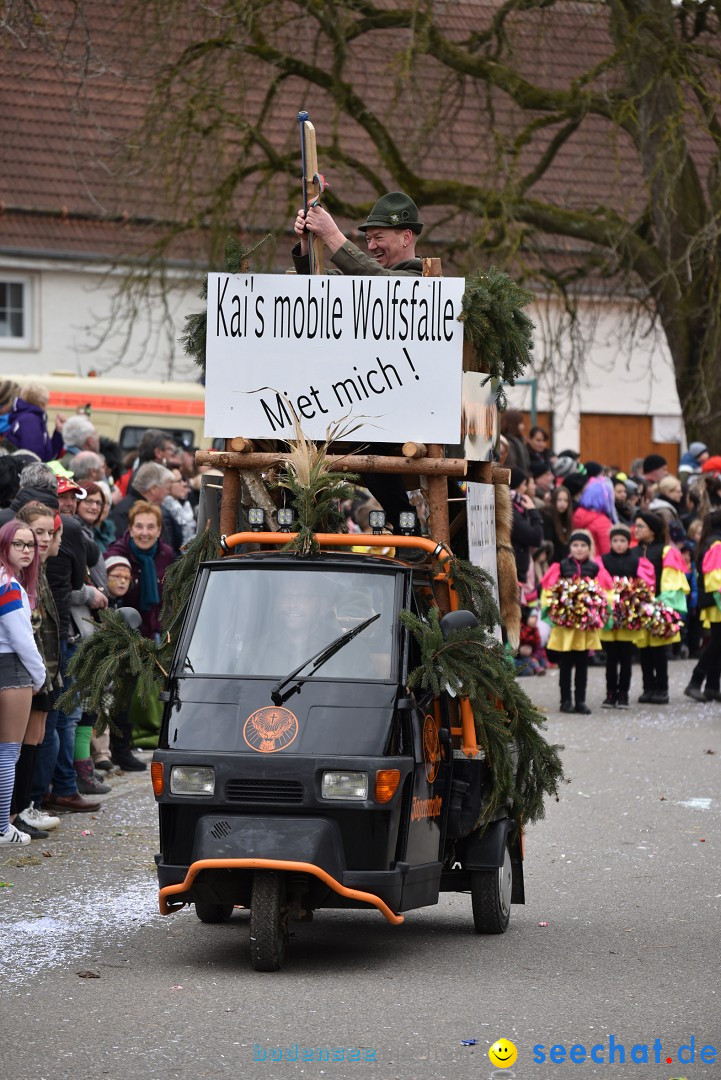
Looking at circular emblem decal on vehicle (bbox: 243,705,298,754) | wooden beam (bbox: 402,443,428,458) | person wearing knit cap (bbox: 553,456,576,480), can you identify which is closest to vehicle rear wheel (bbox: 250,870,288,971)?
circular emblem decal on vehicle (bbox: 243,705,298,754)

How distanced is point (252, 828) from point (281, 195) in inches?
818

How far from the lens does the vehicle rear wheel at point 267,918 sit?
7434mm

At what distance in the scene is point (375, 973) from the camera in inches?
300

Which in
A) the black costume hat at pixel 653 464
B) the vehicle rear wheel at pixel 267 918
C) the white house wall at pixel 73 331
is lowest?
the vehicle rear wheel at pixel 267 918

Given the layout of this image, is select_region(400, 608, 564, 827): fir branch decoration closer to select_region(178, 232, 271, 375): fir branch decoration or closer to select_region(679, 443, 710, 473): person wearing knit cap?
select_region(178, 232, 271, 375): fir branch decoration

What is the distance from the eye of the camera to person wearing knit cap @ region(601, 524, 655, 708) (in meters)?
17.8

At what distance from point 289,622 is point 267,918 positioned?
128 cm

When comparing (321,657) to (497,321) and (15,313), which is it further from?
(15,313)

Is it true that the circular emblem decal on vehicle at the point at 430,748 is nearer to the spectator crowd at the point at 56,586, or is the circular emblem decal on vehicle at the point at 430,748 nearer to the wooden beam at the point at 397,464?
the wooden beam at the point at 397,464

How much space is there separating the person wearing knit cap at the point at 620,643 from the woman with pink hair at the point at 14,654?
850 cm

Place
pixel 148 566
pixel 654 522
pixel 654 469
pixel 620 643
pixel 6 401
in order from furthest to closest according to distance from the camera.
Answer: pixel 654 469 < pixel 654 522 < pixel 620 643 < pixel 6 401 < pixel 148 566

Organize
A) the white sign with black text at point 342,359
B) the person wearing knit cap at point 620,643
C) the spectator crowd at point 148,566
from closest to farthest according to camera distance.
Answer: the white sign with black text at point 342,359
the spectator crowd at point 148,566
the person wearing knit cap at point 620,643

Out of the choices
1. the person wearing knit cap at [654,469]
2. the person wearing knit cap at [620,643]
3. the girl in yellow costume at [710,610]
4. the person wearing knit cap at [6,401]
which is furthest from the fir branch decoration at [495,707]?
the person wearing knit cap at [654,469]

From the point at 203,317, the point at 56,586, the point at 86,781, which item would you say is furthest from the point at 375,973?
the point at 86,781
